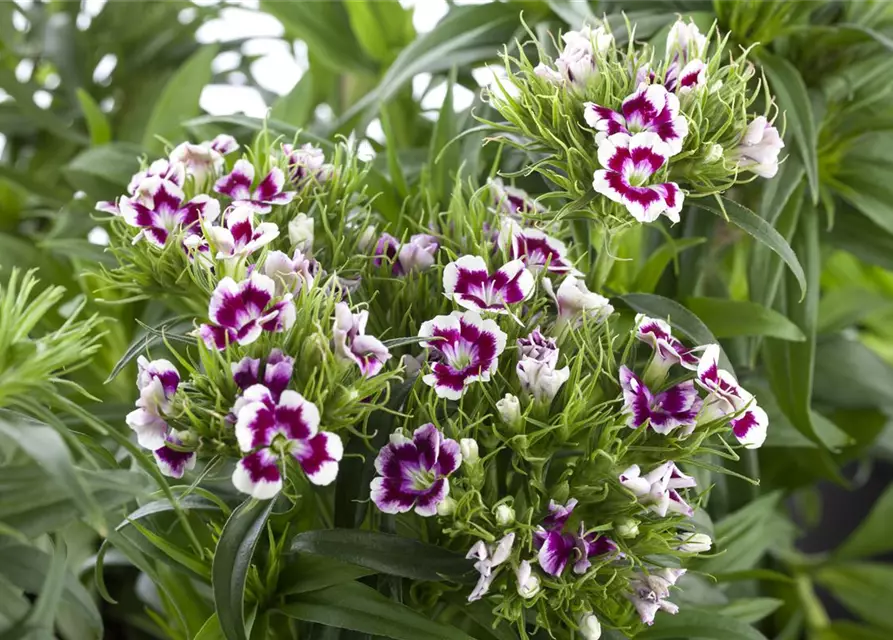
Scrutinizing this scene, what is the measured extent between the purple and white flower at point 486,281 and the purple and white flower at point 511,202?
8cm

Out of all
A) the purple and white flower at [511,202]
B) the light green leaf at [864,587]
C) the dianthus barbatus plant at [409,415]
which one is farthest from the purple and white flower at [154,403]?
the light green leaf at [864,587]

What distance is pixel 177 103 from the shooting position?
87 centimetres

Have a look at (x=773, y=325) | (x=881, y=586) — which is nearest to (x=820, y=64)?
(x=773, y=325)

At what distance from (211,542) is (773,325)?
0.38 metres

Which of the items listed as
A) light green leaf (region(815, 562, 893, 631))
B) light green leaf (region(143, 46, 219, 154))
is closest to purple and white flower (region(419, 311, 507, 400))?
light green leaf (region(143, 46, 219, 154))

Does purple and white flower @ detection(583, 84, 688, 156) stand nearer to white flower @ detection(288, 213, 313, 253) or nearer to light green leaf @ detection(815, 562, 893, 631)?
white flower @ detection(288, 213, 313, 253)

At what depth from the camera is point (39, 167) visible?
102cm

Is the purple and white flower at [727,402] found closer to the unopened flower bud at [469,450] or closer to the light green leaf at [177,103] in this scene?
the unopened flower bud at [469,450]

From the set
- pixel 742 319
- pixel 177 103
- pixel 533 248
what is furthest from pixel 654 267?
pixel 177 103

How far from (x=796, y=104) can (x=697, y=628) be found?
35 centimetres

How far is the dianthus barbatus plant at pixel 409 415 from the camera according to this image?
447 mm

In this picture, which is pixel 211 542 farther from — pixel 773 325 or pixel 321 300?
pixel 773 325

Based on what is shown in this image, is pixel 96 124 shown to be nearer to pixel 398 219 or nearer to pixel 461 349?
pixel 398 219

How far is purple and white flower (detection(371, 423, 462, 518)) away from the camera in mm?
463
